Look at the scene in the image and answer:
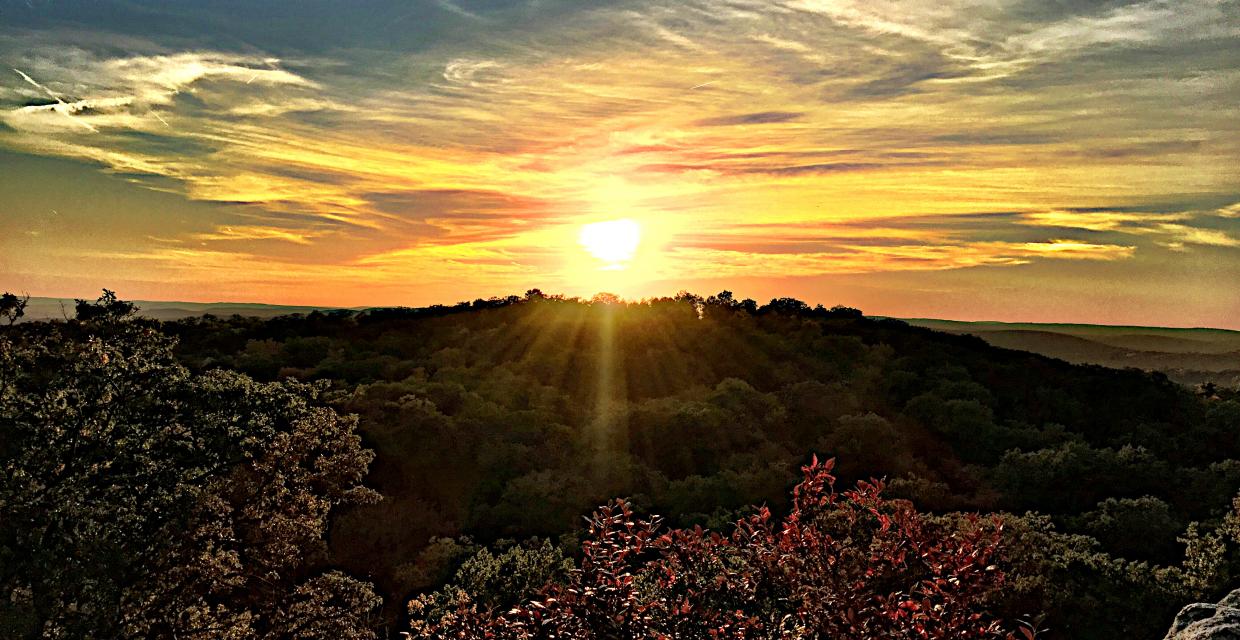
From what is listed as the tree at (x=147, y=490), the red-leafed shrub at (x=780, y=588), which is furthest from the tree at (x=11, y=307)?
the red-leafed shrub at (x=780, y=588)

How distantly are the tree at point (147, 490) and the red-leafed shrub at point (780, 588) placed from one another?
640 cm

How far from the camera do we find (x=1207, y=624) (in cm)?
734

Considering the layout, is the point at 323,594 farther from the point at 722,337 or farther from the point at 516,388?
the point at 722,337

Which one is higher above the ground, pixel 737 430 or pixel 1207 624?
pixel 1207 624

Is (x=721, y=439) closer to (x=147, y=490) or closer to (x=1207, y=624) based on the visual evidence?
(x=147, y=490)

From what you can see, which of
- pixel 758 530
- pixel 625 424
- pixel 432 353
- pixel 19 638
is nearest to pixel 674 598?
pixel 758 530

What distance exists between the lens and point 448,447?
3366 cm

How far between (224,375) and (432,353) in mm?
36799

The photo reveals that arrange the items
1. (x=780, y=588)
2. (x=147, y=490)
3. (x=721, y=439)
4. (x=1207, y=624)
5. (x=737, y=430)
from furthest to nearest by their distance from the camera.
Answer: (x=737, y=430), (x=721, y=439), (x=147, y=490), (x=780, y=588), (x=1207, y=624)

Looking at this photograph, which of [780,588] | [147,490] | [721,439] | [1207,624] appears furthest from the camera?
[721,439]

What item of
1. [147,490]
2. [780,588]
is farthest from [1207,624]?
[147,490]

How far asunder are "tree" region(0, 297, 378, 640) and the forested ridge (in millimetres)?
595

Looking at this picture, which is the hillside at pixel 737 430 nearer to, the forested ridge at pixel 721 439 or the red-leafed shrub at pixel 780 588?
the forested ridge at pixel 721 439

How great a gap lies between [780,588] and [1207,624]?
12.3 feet
